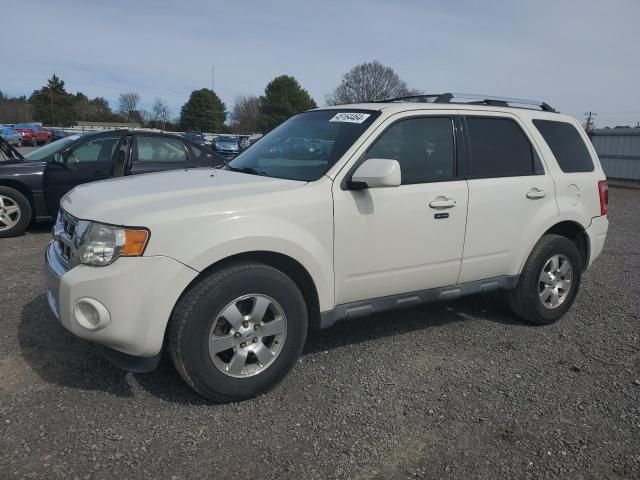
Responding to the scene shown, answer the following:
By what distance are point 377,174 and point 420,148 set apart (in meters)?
0.75

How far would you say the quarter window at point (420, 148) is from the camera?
11.9 ft

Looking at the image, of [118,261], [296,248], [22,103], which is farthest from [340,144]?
[22,103]

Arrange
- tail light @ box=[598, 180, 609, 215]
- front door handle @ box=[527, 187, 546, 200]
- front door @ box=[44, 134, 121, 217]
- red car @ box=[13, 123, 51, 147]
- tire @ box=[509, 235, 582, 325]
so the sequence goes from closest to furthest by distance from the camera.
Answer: front door handle @ box=[527, 187, 546, 200], tire @ box=[509, 235, 582, 325], tail light @ box=[598, 180, 609, 215], front door @ box=[44, 134, 121, 217], red car @ box=[13, 123, 51, 147]

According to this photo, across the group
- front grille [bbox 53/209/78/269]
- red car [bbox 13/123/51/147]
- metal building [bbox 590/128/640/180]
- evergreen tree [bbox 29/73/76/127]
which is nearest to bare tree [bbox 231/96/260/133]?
evergreen tree [bbox 29/73/76/127]

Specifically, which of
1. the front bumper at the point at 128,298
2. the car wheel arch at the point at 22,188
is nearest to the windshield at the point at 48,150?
the car wheel arch at the point at 22,188

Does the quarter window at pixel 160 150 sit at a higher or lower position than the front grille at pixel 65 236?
higher

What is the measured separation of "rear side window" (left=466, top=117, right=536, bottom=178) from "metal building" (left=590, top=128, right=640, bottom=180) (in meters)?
18.6

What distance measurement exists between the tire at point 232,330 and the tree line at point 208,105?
63600 millimetres

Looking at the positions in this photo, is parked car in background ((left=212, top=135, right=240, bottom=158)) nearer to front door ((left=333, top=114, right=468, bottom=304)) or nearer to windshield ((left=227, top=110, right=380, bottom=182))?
windshield ((left=227, top=110, right=380, bottom=182))

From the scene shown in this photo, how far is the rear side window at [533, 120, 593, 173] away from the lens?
14.8ft

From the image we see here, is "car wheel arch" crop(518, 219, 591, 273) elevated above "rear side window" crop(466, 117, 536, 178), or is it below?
below

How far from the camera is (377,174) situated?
10.4 feet

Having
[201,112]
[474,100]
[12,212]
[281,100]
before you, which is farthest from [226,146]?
[201,112]

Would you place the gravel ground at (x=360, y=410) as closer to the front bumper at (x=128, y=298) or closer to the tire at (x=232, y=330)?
the tire at (x=232, y=330)
